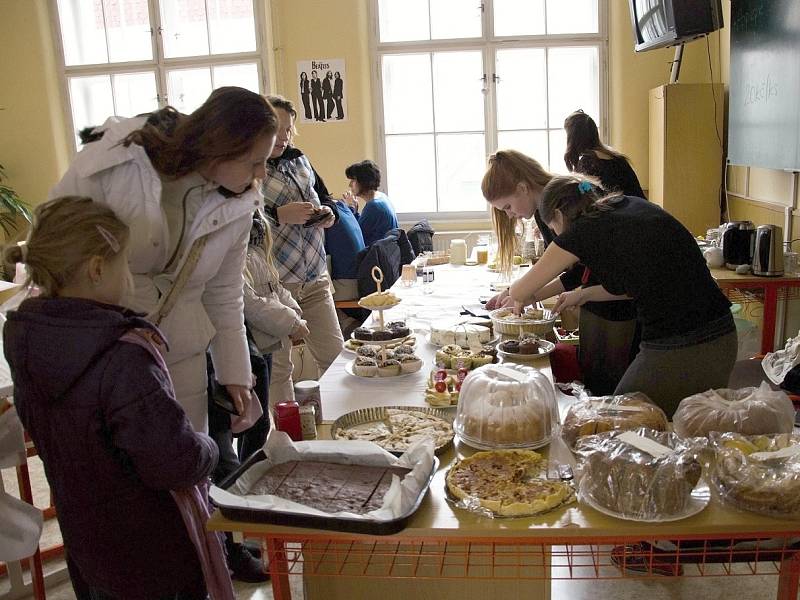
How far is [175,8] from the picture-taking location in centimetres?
567

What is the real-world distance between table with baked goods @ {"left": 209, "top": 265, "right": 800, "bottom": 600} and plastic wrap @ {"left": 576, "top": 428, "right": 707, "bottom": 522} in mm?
21

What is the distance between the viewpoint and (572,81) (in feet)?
18.2

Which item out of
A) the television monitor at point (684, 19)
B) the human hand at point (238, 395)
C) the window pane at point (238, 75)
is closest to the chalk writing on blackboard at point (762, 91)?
the television monitor at point (684, 19)

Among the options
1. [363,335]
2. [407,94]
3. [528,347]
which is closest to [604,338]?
[528,347]

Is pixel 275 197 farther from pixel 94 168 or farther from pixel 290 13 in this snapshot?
pixel 290 13

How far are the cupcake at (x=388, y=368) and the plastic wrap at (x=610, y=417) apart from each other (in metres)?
0.67

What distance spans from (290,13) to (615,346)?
417 centimetres

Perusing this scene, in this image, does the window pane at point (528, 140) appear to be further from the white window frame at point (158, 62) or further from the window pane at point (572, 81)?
the white window frame at point (158, 62)

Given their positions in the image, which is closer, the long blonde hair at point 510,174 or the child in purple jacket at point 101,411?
the child in purple jacket at point 101,411

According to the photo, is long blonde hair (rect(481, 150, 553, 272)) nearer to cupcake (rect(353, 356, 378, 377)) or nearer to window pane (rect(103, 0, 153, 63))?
cupcake (rect(353, 356, 378, 377))

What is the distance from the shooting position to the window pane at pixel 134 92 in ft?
19.2

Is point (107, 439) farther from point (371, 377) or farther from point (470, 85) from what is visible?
point (470, 85)

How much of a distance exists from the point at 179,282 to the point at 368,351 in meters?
0.82

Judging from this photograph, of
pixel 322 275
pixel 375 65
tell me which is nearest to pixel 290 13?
pixel 375 65
